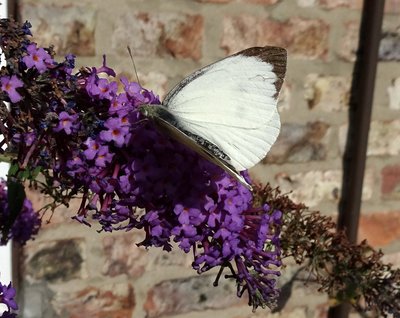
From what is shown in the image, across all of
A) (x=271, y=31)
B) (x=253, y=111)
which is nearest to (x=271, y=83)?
(x=253, y=111)

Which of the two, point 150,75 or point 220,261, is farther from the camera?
point 150,75

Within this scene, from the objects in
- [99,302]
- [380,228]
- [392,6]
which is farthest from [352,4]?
[99,302]

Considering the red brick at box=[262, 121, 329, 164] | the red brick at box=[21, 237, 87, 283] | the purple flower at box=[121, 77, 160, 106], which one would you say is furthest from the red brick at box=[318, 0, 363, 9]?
the purple flower at box=[121, 77, 160, 106]

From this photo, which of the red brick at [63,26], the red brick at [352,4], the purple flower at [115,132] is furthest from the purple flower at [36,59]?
the red brick at [352,4]

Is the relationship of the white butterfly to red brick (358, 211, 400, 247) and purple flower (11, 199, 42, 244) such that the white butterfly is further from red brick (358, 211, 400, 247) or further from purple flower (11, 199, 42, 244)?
red brick (358, 211, 400, 247)

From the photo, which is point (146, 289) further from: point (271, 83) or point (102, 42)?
point (271, 83)

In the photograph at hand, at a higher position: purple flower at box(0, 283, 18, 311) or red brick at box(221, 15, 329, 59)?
red brick at box(221, 15, 329, 59)
